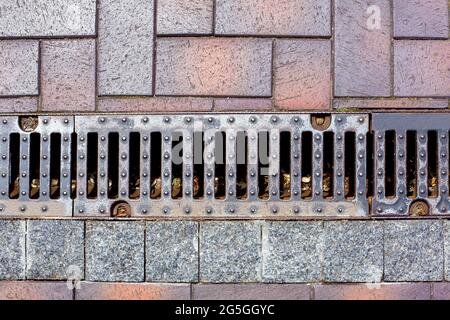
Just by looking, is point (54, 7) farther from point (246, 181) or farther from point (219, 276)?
point (219, 276)

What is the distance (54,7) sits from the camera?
317cm

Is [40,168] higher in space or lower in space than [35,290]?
higher

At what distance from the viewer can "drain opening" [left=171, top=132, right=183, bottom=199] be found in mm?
3166

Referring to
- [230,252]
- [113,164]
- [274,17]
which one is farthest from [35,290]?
[274,17]

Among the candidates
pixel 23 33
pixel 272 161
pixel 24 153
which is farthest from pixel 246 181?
pixel 23 33

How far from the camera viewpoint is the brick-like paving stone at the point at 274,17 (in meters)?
3.13

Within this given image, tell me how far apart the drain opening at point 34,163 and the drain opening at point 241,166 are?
87 cm

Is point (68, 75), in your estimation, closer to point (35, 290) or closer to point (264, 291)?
point (35, 290)

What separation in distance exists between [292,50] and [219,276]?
1.08m

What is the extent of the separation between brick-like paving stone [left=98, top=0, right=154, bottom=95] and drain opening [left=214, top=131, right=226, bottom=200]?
38 cm

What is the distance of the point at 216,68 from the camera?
3.14 metres

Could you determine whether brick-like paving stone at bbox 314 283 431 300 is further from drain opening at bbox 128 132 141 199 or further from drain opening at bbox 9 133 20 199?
drain opening at bbox 9 133 20 199

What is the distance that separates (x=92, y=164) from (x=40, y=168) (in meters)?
0.23

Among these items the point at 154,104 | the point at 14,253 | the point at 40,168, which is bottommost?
the point at 14,253
